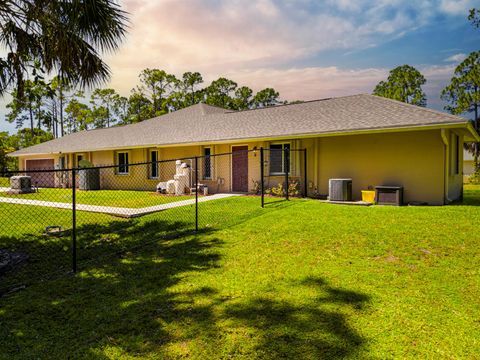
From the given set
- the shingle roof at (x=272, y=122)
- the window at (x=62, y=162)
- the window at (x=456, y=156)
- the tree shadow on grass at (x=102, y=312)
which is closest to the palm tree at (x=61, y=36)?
the tree shadow on grass at (x=102, y=312)

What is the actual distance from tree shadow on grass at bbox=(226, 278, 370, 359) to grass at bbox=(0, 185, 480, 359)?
0.02m

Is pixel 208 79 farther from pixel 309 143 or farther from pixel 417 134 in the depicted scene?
pixel 417 134

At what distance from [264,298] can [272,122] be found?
1294 centimetres

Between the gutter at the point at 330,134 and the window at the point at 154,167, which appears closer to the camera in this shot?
the gutter at the point at 330,134

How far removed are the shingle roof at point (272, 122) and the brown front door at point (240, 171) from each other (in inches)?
40.5

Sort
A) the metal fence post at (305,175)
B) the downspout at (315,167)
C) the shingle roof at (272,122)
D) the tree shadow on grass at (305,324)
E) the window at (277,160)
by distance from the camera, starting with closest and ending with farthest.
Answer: the tree shadow on grass at (305,324), the shingle roof at (272,122), the downspout at (315,167), the metal fence post at (305,175), the window at (277,160)

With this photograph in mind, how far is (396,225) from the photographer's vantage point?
7645mm

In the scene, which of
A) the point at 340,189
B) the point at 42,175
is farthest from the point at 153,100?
the point at 340,189

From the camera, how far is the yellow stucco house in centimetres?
1121

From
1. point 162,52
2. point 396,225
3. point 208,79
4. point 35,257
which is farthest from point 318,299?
point 208,79

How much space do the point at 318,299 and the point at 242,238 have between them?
3.21 metres

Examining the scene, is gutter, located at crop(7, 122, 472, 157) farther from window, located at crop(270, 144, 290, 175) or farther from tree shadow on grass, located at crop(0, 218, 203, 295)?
tree shadow on grass, located at crop(0, 218, 203, 295)

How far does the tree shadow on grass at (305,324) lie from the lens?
281 cm

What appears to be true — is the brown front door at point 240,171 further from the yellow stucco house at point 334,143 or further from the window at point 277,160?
the window at point 277,160
